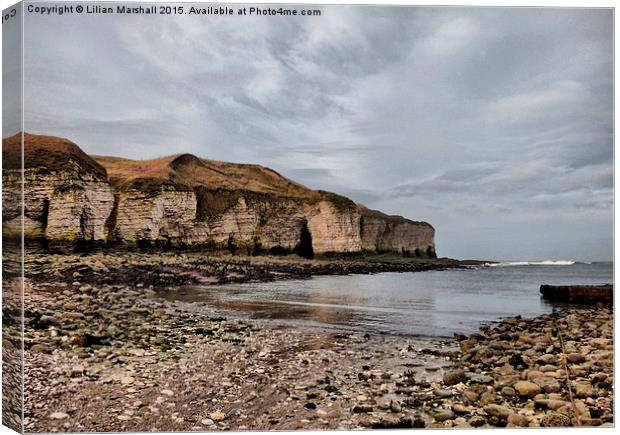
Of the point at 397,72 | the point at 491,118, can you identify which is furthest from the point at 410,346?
the point at 397,72

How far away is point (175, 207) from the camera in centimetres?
664

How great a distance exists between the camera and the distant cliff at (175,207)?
16.6 ft

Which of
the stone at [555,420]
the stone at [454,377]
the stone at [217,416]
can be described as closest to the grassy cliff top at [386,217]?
the stone at [454,377]

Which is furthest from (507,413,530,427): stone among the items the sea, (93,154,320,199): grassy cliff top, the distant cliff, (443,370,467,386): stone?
(93,154,320,199): grassy cliff top

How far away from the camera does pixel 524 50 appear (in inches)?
213

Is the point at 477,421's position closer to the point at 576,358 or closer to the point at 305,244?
the point at 576,358

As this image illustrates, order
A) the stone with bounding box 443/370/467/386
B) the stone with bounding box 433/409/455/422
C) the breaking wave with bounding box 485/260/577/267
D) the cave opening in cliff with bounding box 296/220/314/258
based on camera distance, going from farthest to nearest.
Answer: the cave opening in cliff with bounding box 296/220/314/258, the breaking wave with bounding box 485/260/577/267, the stone with bounding box 443/370/467/386, the stone with bounding box 433/409/455/422

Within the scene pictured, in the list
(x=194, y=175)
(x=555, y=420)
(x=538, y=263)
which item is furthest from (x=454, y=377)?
(x=194, y=175)

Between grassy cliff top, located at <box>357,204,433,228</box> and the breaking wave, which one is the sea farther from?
grassy cliff top, located at <box>357,204,433,228</box>

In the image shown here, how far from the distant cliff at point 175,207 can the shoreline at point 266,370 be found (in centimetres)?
45

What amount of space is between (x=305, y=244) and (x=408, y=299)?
1824 millimetres

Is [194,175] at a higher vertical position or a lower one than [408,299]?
higher

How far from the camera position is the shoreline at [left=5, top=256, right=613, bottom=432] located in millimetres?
4875

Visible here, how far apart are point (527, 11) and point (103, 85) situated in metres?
4.36
